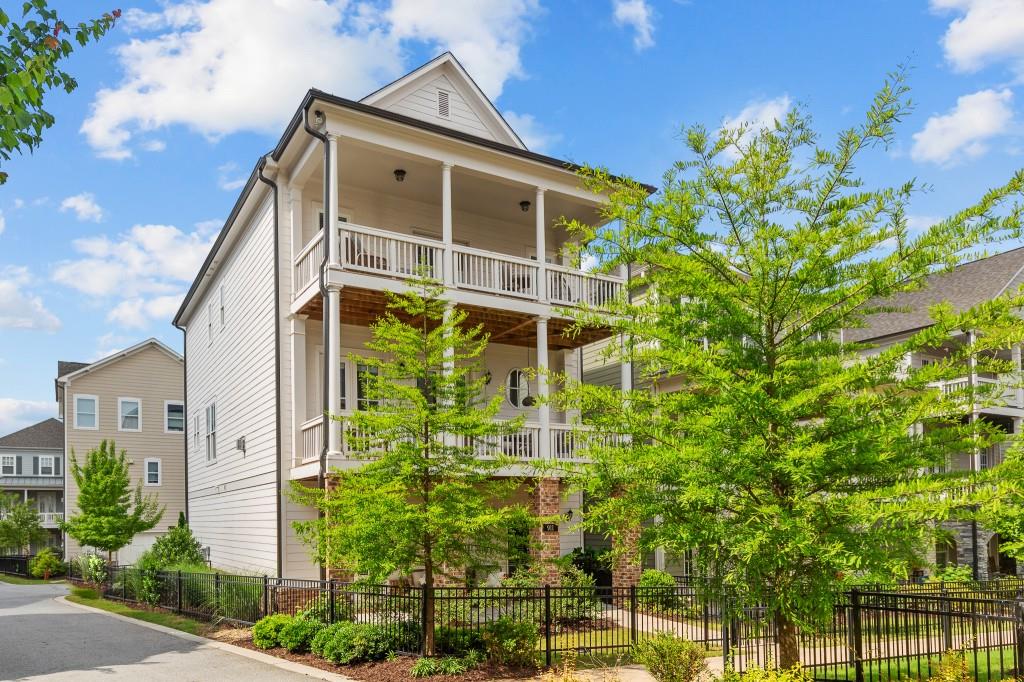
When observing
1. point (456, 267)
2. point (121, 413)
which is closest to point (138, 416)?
point (121, 413)

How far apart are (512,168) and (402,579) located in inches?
399

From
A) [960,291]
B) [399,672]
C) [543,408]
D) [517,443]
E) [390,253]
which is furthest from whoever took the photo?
[960,291]

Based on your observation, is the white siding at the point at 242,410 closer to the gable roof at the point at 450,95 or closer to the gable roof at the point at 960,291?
the gable roof at the point at 450,95

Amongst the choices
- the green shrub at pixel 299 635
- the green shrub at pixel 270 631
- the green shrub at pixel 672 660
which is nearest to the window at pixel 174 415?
the green shrub at pixel 270 631

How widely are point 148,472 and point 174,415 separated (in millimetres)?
2996

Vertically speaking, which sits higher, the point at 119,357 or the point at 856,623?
the point at 119,357

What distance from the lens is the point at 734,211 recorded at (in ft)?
29.0

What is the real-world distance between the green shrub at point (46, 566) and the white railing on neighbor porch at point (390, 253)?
3006 cm

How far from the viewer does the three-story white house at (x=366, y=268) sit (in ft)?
56.9

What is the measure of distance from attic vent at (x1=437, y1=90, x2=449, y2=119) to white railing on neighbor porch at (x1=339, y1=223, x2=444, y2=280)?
412cm

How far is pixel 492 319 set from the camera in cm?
1970

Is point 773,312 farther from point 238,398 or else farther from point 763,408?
point 238,398

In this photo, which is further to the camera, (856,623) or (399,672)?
(399,672)

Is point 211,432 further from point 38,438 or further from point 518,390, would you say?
point 38,438
